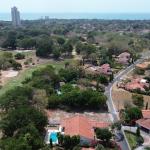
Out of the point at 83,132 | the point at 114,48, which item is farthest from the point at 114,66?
the point at 83,132

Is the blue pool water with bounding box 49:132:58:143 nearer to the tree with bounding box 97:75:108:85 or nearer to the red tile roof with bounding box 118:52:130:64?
the tree with bounding box 97:75:108:85

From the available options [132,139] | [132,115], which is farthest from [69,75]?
[132,139]

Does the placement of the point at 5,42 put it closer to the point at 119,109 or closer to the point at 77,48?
the point at 77,48

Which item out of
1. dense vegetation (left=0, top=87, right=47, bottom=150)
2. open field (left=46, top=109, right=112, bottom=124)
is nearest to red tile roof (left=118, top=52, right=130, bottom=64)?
open field (left=46, top=109, right=112, bottom=124)

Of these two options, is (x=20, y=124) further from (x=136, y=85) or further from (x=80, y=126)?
(x=136, y=85)

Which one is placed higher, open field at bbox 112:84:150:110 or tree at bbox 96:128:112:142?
tree at bbox 96:128:112:142

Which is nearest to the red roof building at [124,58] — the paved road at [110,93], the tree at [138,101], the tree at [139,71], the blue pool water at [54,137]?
the paved road at [110,93]
